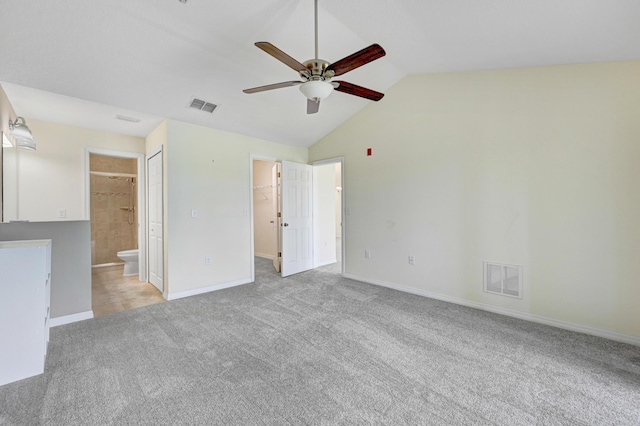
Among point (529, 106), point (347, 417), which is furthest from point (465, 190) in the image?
point (347, 417)

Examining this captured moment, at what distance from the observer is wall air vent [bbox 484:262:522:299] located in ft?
9.70

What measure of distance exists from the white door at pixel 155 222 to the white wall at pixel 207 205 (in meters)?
0.34

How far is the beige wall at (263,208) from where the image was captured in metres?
6.46

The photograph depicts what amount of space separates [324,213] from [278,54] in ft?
13.2

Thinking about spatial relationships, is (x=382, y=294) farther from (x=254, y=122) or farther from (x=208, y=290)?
(x=254, y=122)

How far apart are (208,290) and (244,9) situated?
11.3 ft

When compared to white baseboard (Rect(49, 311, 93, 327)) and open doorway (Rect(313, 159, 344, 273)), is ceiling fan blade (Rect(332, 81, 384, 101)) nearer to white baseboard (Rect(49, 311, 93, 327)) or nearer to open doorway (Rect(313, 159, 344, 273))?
open doorway (Rect(313, 159, 344, 273))

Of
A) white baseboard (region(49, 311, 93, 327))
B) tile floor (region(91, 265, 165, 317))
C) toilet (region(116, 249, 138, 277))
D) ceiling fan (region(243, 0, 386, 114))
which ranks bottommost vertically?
tile floor (region(91, 265, 165, 317))

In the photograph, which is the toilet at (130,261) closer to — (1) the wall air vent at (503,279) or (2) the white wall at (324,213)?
(2) the white wall at (324,213)

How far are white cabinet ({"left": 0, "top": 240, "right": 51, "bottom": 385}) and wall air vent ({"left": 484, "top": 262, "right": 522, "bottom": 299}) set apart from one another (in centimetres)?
430

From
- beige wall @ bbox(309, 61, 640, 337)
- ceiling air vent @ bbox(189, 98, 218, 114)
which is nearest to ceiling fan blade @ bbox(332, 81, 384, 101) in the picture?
beige wall @ bbox(309, 61, 640, 337)

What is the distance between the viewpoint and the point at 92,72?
99.3 inches

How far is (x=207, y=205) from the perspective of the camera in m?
3.85

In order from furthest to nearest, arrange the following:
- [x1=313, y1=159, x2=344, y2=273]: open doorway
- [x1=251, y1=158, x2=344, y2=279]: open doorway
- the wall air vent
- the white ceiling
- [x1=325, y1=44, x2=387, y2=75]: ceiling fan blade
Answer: [x1=313, y1=159, x2=344, y2=273]: open doorway, [x1=251, y1=158, x2=344, y2=279]: open doorway, the wall air vent, the white ceiling, [x1=325, y1=44, x2=387, y2=75]: ceiling fan blade
